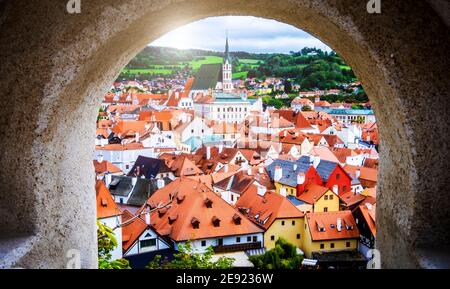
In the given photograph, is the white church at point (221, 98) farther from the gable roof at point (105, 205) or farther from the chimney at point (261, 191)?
the gable roof at point (105, 205)

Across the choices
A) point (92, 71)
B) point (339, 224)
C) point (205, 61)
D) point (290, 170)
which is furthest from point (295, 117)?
point (92, 71)

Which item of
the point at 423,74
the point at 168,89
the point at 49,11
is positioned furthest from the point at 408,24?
the point at 168,89

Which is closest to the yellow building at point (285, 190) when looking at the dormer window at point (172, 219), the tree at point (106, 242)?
the dormer window at point (172, 219)

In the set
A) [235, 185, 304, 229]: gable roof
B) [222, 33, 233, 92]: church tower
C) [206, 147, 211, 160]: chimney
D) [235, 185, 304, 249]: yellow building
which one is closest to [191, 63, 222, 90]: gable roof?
[222, 33, 233, 92]: church tower

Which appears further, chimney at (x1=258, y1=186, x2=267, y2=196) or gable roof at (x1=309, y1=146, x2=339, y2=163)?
gable roof at (x1=309, y1=146, x2=339, y2=163)

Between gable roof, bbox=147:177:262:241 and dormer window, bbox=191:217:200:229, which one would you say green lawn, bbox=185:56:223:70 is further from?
dormer window, bbox=191:217:200:229
